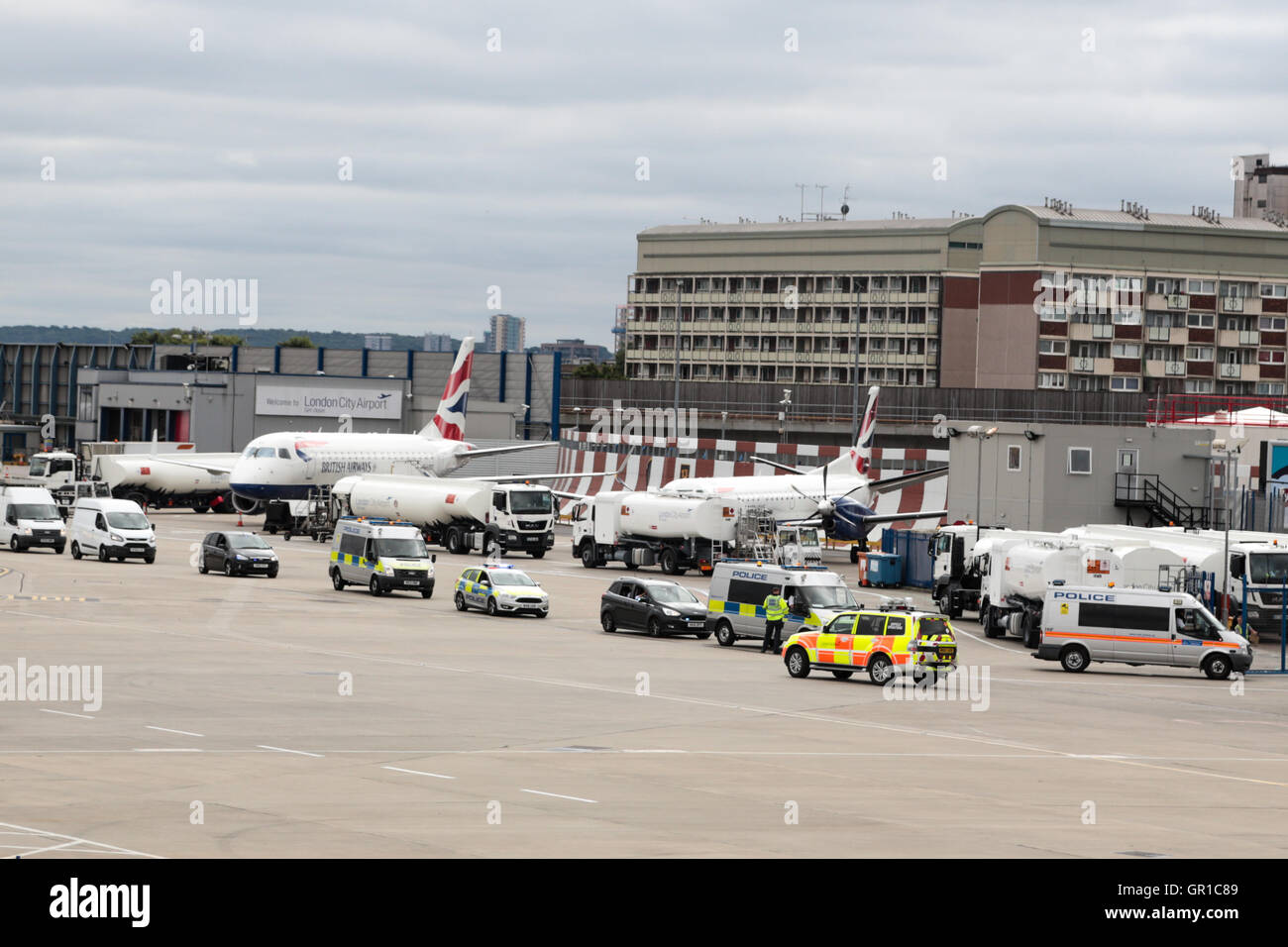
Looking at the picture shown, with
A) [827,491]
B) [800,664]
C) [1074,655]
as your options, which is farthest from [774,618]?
[827,491]

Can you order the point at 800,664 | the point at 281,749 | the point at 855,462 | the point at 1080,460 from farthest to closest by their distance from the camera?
the point at 855,462, the point at 1080,460, the point at 800,664, the point at 281,749

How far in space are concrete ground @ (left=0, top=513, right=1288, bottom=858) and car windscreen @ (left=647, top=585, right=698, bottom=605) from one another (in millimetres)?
2029

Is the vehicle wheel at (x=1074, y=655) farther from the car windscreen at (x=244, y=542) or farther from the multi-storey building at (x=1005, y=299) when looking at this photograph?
the multi-storey building at (x=1005, y=299)

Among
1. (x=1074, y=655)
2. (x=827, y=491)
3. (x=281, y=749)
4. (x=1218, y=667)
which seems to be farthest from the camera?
(x=827, y=491)

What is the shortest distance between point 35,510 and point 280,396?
51.2 metres

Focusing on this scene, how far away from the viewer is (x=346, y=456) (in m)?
88.1

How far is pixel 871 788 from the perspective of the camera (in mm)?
22656

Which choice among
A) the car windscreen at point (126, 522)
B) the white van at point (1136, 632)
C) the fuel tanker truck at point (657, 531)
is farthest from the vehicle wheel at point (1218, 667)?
the car windscreen at point (126, 522)

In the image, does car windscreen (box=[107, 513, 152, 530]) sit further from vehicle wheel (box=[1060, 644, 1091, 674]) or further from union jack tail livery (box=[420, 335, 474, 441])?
vehicle wheel (box=[1060, 644, 1091, 674])

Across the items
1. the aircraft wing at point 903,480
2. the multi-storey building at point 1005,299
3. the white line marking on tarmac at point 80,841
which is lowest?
the white line marking on tarmac at point 80,841

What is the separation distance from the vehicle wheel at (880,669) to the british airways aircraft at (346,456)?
172ft

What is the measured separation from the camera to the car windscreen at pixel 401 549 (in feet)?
187

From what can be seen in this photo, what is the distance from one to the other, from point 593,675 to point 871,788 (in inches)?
583

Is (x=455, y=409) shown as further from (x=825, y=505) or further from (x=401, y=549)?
(x=401, y=549)
